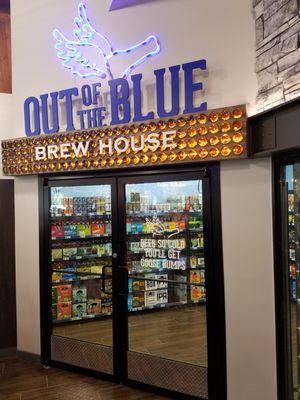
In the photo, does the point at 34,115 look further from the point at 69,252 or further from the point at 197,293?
the point at 197,293

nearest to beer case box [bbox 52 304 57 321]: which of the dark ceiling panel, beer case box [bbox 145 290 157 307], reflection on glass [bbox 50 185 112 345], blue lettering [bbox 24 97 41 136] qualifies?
reflection on glass [bbox 50 185 112 345]

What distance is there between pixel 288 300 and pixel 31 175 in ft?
10.6

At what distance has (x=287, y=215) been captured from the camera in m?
3.50

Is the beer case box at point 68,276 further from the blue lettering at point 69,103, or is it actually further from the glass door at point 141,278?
the blue lettering at point 69,103

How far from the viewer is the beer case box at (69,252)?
5.10 metres

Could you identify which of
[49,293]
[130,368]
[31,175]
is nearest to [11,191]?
[31,175]

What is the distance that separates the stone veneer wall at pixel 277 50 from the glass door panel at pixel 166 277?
1.10m

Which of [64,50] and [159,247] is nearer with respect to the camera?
[159,247]

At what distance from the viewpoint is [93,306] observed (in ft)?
17.0

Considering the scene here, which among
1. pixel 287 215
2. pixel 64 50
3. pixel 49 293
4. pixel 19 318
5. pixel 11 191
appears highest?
pixel 64 50

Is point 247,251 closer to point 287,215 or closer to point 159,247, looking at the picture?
point 287,215

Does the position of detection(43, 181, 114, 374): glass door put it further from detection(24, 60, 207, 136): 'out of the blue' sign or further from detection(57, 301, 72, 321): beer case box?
detection(24, 60, 207, 136): 'out of the blue' sign

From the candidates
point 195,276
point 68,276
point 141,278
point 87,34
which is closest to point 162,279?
point 141,278

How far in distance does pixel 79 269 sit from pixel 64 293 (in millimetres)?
389
